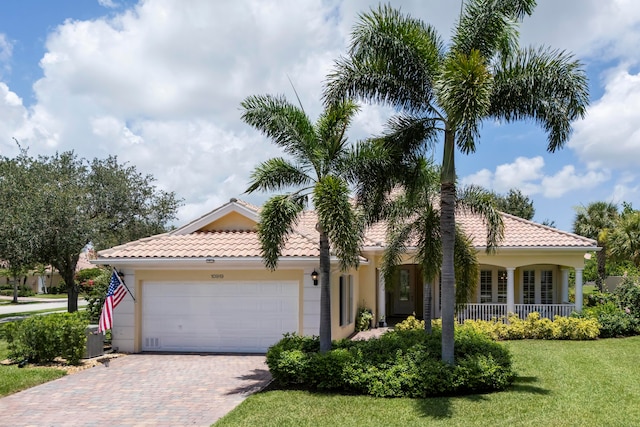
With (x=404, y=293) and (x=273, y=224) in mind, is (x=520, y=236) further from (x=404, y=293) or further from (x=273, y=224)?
(x=273, y=224)

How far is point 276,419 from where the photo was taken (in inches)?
343

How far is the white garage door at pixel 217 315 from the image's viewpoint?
14.9 meters

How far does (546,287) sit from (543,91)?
13484 millimetres

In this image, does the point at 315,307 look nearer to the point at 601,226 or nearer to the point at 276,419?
the point at 276,419

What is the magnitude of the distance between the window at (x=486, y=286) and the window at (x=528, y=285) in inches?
51.7

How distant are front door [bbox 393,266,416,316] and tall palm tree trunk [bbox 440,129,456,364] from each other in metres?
14.3

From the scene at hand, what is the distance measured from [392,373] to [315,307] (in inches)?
177

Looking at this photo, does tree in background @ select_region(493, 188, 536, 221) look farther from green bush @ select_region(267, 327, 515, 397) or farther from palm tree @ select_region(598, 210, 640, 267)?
green bush @ select_region(267, 327, 515, 397)

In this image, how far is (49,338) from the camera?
1335cm

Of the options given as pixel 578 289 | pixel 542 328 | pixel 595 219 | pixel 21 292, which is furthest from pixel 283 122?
pixel 21 292

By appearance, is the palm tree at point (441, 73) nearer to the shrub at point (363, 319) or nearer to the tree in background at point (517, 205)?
the shrub at point (363, 319)

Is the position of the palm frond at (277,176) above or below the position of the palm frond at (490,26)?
below

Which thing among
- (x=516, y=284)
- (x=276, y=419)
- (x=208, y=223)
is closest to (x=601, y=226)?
(x=516, y=284)

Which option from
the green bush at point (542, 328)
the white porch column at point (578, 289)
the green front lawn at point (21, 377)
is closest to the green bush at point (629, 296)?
the white porch column at point (578, 289)
